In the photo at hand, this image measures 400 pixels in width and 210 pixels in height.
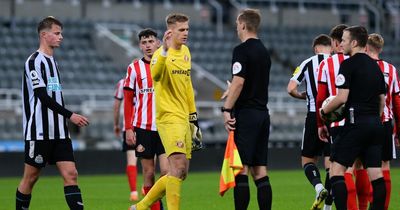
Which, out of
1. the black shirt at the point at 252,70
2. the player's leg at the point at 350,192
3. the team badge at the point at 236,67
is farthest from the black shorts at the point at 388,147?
the team badge at the point at 236,67

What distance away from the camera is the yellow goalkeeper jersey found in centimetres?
1051

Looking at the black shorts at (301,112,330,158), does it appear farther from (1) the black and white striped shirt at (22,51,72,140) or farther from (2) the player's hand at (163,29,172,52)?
(1) the black and white striped shirt at (22,51,72,140)

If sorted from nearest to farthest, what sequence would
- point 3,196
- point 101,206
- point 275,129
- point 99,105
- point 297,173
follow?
point 101,206 → point 3,196 → point 297,173 → point 99,105 → point 275,129

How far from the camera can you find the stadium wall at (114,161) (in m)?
22.5

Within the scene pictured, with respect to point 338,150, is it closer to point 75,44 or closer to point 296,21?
point 75,44

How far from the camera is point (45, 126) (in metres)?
10.7

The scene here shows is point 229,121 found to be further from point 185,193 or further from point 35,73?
point 185,193

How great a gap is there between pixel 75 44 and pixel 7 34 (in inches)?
78.5

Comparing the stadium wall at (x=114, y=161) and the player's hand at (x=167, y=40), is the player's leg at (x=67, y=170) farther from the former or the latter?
the stadium wall at (x=114, y=161)

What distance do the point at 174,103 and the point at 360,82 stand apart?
1806mm

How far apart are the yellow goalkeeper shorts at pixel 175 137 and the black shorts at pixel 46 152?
3.18 feet

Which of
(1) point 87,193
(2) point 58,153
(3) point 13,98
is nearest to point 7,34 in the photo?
(3) point 13,98

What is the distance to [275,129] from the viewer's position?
29047 mm

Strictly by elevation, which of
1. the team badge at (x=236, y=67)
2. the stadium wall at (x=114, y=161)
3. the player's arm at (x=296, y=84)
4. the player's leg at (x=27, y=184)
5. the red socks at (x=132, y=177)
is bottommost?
the stadium wall at (x=114, y=161)
